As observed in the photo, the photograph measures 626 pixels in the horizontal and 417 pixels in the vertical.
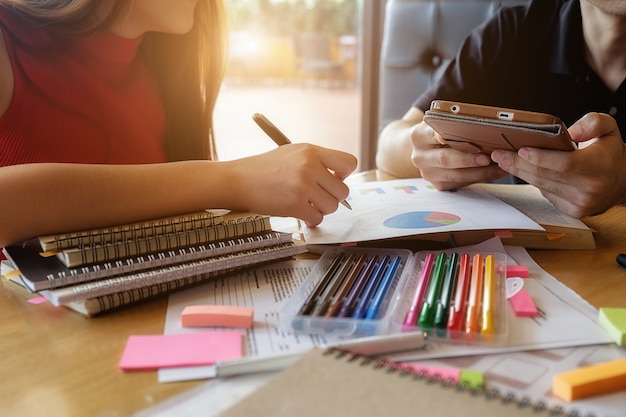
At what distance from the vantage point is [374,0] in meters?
1.89

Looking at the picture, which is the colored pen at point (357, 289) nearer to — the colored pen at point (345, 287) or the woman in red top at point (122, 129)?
the colored pen at point (345, 287)

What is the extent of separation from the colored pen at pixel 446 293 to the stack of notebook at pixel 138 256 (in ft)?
0.53

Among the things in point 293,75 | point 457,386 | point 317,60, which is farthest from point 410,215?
point 293,75

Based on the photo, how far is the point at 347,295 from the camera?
18.5 inches

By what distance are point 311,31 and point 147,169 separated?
3.67 metres

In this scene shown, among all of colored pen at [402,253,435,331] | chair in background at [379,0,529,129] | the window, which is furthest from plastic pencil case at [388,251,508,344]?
the window

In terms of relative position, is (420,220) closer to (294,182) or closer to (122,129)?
(294,182)

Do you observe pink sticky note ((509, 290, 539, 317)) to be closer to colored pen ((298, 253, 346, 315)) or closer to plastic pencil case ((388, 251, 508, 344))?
plastic pencil case ((388, 251, 508, 344))

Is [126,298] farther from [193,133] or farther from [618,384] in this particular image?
[193,133]

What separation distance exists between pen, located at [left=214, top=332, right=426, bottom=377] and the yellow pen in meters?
0.05

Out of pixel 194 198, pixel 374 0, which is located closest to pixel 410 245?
pixel 194 198

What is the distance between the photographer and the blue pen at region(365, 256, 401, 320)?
1.44 feet

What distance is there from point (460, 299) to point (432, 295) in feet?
0.08

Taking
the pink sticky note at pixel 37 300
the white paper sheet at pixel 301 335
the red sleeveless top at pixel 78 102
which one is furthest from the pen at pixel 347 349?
the red sleeveless top at pixel 78 102
